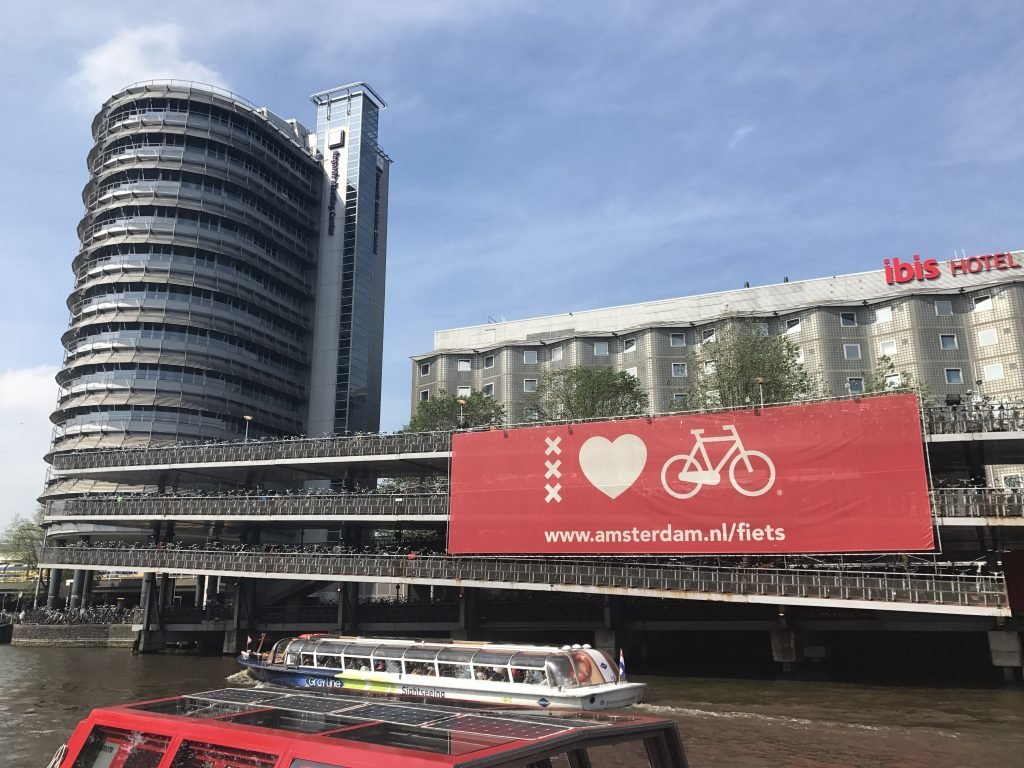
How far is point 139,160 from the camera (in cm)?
8981

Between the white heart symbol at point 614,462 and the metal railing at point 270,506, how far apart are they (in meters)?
9.98

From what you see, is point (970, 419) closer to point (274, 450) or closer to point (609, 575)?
point (609, 575)

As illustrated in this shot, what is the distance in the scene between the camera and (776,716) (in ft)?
97.1

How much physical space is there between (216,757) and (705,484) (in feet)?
114

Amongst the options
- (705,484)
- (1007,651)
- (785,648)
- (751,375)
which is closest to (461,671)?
Answer: (705,484)

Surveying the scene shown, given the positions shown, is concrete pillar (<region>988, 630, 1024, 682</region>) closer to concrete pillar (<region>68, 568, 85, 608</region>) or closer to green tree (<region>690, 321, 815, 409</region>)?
green tree (<region>690, 321, 815, 409</region>)

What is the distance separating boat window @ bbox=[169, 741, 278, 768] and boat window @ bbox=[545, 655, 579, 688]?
62.5 ft

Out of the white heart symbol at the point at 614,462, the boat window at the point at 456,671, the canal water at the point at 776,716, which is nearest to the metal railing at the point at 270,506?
the white heart symbol at the point at 614,462

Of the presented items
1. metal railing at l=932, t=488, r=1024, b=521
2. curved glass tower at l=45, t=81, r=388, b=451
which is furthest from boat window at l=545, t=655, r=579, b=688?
curved glass tower at l=45, t=81, r=388, b=451

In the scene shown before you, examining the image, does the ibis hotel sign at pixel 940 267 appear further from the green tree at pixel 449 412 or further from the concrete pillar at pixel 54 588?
the concrete pillar at pixel 54 588

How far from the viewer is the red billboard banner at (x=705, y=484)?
1473 inches

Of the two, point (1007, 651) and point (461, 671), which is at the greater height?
point (461, 671)

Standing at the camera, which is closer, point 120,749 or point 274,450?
point 120,749

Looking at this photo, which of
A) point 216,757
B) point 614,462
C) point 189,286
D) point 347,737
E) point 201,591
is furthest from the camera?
point 189,286
